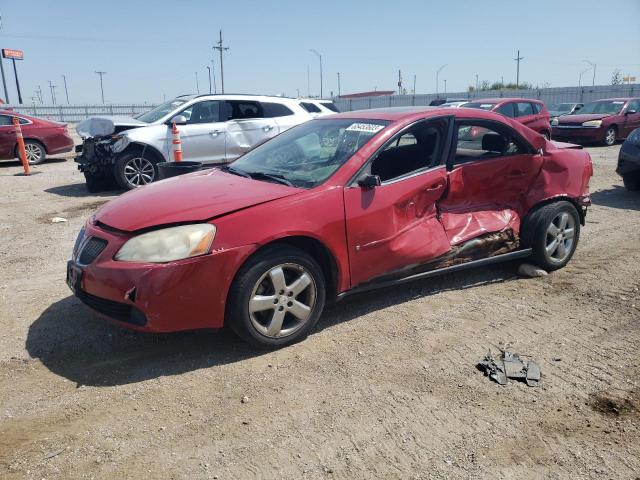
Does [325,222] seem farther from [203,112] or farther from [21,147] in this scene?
[21,147]

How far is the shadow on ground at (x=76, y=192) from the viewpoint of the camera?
31.4 ft

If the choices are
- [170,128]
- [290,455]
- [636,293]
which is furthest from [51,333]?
[170,128]

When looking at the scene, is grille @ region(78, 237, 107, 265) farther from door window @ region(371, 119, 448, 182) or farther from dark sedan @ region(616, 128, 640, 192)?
dark sedan @ region(616, 128, 640, 192)

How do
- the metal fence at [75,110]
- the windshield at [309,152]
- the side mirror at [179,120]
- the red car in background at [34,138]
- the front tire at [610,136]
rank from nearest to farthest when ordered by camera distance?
the windshield at [309,152], the side mirror at [179,120], the red car in background at [34,138], the front tire at [610,136], the metal fence at [75,110]

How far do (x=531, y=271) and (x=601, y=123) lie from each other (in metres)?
14.8

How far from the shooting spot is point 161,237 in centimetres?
327

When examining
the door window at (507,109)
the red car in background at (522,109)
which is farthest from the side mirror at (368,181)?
the door window at (507,109)

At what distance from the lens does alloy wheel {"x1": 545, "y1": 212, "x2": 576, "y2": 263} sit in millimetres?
4957

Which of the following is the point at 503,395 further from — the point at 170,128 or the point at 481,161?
the point at 170,128

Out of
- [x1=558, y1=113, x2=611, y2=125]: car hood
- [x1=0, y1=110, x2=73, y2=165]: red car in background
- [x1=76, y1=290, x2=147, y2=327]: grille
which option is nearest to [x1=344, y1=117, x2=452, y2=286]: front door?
[x1=76, y1=290, x2=147, y2=327]: grille

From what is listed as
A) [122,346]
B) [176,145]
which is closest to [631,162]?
[176,145]

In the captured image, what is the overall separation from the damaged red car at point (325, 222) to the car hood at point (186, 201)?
0.04 feet

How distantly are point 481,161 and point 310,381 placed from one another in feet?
8.42

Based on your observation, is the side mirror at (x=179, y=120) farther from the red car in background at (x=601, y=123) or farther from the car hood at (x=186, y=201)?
the red car in background at (x=601, y=123)
